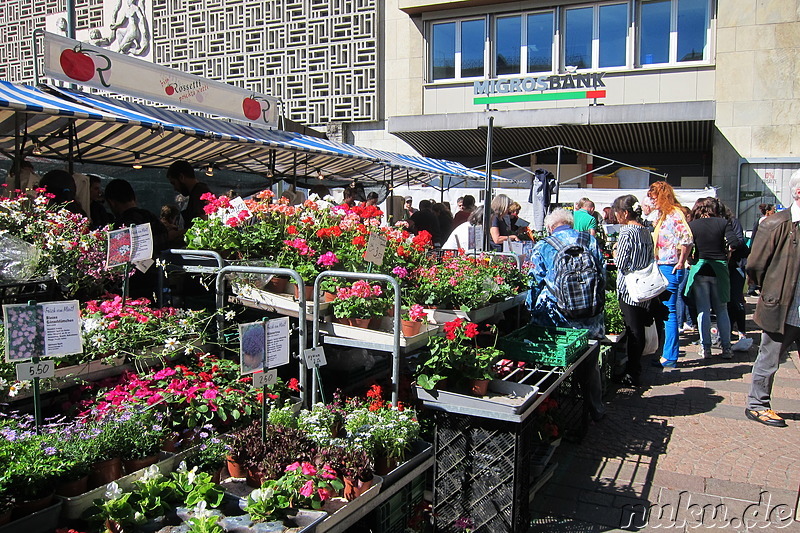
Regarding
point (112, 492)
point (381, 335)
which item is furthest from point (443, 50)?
point (112, 492)

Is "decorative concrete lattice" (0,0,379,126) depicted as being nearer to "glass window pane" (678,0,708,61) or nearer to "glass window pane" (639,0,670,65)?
"glass window pane" (639,0,670,65)

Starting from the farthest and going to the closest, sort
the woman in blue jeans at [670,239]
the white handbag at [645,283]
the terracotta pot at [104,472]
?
the woman in blue jeans at [670,239]
the white handbag at [645,283]
the terracotta pot at [104,472]

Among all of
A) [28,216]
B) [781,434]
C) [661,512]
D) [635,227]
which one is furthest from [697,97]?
[28,216]

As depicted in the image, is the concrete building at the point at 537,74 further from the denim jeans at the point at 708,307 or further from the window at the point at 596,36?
the denim jeans at the point at 708,307

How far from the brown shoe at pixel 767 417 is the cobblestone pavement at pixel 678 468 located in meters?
0.06

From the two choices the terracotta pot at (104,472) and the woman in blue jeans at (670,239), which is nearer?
the terracotta pot at (104,472)

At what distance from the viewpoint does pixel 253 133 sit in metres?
9.00

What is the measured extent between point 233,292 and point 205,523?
2.02m

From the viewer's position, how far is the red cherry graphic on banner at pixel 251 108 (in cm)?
1037

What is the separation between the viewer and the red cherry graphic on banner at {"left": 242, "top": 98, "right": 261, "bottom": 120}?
10367 millimetres

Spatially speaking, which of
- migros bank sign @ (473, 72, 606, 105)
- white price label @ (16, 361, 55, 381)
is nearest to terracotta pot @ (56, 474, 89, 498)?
white price label @ (16, 361, 55, 381)

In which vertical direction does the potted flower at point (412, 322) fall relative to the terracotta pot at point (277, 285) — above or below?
below

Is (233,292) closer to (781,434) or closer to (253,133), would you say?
(781,434)

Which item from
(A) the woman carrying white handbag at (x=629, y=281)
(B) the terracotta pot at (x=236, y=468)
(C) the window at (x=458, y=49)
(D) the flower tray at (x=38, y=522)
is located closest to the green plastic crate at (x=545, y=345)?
(A) the woman carrying white handbag at (x=629, y=281)
